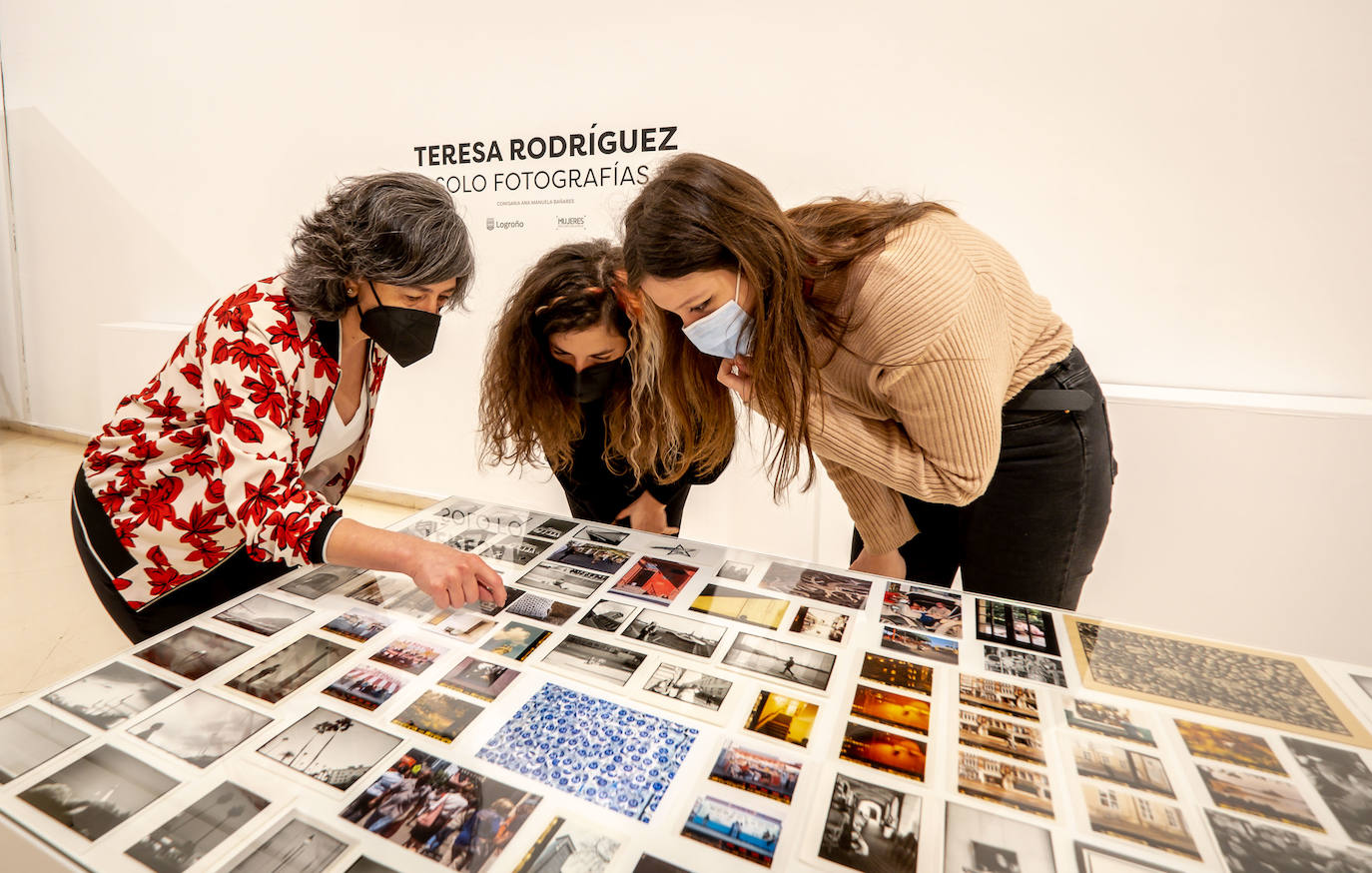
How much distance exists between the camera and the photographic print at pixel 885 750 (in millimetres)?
829

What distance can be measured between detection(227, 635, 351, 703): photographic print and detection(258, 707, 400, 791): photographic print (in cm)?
9

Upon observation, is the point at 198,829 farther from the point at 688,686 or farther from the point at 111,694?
the point at 688,686

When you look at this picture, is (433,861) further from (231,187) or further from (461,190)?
(231,187)

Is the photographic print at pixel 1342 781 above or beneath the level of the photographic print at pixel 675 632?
above

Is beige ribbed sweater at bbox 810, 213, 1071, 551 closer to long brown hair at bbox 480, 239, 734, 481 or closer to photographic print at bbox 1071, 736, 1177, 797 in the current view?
long brown hair at bbox 480, 239, 734, 481

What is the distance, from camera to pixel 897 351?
1.13m

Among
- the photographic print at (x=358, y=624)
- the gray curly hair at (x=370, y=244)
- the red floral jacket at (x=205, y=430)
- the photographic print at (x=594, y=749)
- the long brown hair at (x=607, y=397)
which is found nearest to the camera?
the photographic print at (x=594, y=749)

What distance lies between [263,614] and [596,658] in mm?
545

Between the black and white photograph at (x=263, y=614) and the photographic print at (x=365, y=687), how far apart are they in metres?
0.19

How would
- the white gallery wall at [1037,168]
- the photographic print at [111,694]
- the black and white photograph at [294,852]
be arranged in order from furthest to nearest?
the white gallery wall at [1037,168]
the photographic print at [111,694]
the black and white photograph at [294,852]

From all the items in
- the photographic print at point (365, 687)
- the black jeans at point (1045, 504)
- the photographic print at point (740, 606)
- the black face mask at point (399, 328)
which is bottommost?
the photographic print at point (365, 687)

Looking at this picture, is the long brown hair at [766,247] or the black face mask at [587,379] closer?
the long brown hair at [766,247]

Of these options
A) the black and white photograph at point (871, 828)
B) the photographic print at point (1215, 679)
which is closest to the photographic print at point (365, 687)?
the black and white photograph at point (871, 828)

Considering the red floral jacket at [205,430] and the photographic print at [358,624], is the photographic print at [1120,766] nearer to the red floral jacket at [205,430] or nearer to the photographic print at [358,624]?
the photographic print at [358,624]
